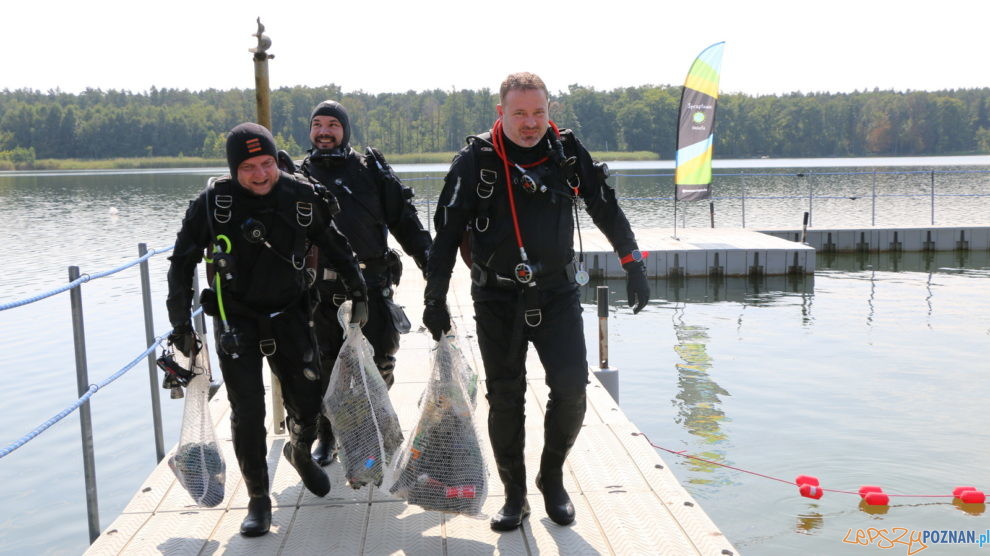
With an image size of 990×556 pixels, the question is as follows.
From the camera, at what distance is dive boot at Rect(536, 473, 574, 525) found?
11.9 ft

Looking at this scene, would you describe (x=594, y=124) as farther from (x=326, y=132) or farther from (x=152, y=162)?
(x=326, y=132)

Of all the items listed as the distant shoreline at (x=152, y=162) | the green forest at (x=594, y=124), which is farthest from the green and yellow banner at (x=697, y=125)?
the green forest at (x=594, y=124)

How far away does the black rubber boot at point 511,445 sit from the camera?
369cm

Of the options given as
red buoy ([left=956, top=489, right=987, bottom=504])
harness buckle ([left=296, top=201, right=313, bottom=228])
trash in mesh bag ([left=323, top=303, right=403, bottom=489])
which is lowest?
red buoy ([left=956, top=489, right=987, bottom=504])

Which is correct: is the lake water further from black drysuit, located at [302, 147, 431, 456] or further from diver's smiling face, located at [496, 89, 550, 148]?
diver's smiling face, located at [496, 89, 550, 148]

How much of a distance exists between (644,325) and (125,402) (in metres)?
6.90

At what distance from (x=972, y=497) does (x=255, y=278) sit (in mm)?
5036

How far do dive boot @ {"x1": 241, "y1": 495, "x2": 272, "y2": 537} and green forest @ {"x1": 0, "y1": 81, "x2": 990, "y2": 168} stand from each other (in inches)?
3446

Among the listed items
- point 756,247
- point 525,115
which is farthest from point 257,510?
point 756,247

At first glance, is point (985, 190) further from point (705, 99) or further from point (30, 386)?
point (30, 386)

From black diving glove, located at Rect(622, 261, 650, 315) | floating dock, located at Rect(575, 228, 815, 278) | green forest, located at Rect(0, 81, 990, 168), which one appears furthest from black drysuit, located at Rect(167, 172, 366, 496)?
green forest, located at Rect(0, 81, 990, 168)

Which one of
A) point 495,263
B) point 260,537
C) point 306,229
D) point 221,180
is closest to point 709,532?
point 495,263

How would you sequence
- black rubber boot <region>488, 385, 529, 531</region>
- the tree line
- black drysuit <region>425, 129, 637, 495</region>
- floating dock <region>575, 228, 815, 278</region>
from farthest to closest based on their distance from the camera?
the tree line → floating dock <region>575, 228, 815, 278</region> → black rubber boot <region>488, 385, 529, 531</region> → black drysuit <region>425, 129, 637, 495</region>

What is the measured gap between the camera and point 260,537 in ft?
11.8
